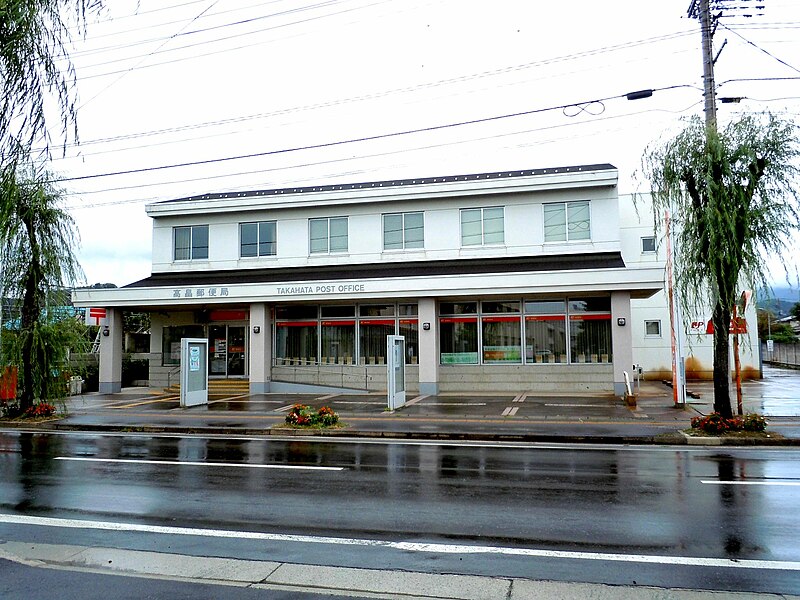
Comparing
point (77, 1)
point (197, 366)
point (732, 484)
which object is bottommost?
point (732, 484)

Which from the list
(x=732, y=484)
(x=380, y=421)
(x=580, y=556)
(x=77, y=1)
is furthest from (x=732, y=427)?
(x=77, y=1)

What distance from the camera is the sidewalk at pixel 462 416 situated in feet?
46.5

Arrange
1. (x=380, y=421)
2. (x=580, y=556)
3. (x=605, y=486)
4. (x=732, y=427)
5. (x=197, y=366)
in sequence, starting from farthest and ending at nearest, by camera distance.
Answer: (x=197, y=366)
(x=380, y=421)
(x=732, y=427)
(x=605, y=486)
(x=580, y=556)

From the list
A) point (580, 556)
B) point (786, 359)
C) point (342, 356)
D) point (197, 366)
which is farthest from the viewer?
point (786, 359)

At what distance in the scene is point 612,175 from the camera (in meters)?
23.8

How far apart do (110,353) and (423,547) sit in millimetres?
23297

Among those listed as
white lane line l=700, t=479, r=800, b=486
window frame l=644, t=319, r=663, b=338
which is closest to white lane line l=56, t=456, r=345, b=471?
white lane line l=700, t=479, r=800, b=486

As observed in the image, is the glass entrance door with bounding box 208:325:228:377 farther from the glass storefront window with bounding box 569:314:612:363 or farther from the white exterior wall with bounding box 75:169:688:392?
the glass storefront window with bounding box 569:314:612:363

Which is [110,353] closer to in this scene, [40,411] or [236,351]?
[236,351]

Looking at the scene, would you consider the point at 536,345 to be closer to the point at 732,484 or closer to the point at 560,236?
the point at 560,236

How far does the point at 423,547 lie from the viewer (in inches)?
245

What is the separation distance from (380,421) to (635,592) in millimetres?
11625

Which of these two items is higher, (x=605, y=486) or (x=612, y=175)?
(x=612, y=175)

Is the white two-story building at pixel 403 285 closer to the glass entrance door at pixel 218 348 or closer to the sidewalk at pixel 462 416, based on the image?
the glass entrance door at pixel 218 348
